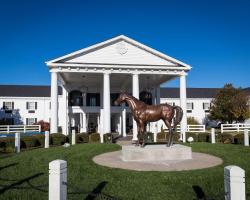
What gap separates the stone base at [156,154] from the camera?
12477 mm

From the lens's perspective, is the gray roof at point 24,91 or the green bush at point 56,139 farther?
the gray roof at point 24,91

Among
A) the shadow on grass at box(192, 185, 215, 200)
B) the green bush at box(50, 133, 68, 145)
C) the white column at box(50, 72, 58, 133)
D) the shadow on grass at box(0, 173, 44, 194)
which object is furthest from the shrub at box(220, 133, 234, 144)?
the shadow on grass at box(0, 173, 44, 194)

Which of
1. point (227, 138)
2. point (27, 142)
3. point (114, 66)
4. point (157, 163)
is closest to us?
point (157, 163)

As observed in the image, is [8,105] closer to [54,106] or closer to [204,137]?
[54,106]

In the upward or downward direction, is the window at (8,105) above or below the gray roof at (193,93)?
below

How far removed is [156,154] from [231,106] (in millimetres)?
34599

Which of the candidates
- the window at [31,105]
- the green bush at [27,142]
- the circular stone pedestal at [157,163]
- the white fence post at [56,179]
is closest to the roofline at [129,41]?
the green bush at [27,142]

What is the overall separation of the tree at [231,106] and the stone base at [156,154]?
33.1 metres

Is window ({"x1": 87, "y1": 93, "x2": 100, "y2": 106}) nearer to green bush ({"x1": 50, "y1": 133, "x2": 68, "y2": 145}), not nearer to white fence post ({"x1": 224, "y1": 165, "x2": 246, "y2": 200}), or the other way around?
green bush ({"x1": 50, "y1": 133, "x2": 68, "y2": 145})

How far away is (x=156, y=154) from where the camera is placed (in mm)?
12570

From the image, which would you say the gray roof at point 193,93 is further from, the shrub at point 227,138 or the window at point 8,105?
the shrub at point 227,138

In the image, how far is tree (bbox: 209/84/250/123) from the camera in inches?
1673

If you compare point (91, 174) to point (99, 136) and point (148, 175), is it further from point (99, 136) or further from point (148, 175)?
point (99, 136)

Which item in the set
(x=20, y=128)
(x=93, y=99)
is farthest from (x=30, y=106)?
(x=20, y=128)
